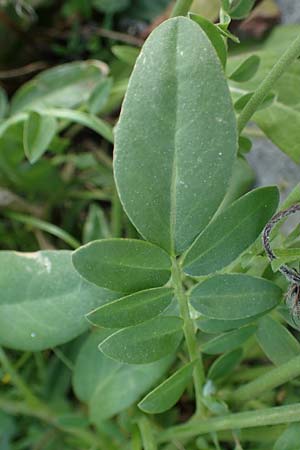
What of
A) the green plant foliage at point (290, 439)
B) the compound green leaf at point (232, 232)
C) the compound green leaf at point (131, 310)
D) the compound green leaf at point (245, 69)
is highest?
the compound green leaf at point (245, 69)

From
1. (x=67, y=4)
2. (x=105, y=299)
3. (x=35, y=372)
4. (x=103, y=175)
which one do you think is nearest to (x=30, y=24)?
(x=67, y=4)

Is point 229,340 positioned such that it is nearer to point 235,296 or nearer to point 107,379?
point 235,296

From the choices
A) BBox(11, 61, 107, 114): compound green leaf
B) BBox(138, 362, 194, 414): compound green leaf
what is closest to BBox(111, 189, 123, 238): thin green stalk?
BBox(11, 61, 107, 114): compound green leaf

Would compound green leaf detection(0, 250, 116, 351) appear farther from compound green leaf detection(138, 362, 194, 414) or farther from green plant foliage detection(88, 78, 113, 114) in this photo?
green plant foliage detection(88, 78, 113, 114)

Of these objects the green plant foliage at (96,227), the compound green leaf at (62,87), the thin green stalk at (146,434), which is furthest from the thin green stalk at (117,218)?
the thin green stalk at (146,434)

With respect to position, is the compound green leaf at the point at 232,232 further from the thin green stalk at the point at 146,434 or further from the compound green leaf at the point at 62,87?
the compound green leaf at the point at 62,87

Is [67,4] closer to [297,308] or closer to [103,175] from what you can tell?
[103,175]

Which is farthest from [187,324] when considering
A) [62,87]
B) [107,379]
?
[62,87]

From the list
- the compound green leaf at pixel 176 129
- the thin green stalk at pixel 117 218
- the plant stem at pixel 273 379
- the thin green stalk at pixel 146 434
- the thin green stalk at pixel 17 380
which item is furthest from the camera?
the thin green stalk at pixel 117 218
